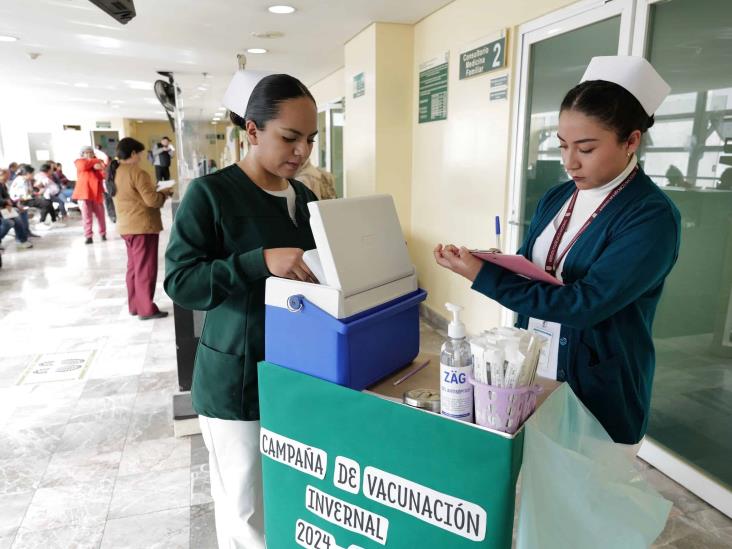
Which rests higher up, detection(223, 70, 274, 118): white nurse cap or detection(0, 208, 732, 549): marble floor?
detection(223, 70, 274, 118): white nurse cap

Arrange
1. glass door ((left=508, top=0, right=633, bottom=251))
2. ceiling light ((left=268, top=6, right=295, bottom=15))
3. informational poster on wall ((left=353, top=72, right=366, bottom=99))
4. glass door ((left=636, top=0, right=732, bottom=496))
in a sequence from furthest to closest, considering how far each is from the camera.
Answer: informational poster on wall ((left=353, top=72, right=366, bottom=99)), ceiling light ((left=268, top=6, right=295, bottom=15)), glass door ((left=508, top=0, right=633, bottom=251)), glass door ((left=636, top=0, right=732, bottom=496))

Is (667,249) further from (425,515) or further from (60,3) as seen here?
(60,3)

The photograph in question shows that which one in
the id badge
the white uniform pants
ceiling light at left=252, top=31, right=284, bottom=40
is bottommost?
the white uniform pants

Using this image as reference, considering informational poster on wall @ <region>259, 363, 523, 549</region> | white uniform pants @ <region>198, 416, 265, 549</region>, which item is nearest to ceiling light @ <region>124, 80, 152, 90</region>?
white uniform pants @ <region>198, 416, 265, 549</region>

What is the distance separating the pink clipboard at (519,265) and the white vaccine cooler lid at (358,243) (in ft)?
0.58

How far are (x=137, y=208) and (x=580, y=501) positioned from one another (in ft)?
12.9

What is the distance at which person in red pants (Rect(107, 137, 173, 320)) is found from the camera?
400 centimetres

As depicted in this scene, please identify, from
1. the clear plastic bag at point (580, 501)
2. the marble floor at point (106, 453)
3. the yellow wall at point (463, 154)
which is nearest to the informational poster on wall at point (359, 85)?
the yellow wall at point (463, 154)

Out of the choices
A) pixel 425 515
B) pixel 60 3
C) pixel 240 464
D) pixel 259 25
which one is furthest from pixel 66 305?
pixel 425 515

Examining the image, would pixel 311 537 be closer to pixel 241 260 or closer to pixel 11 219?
pixel 241 260

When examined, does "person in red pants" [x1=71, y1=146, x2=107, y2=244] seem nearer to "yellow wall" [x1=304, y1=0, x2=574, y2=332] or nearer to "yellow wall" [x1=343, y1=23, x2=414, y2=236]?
"yellow wall" [x1=304, y1=0, x2=574, y2=332]

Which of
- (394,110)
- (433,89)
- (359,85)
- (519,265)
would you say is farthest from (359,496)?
(359,85)

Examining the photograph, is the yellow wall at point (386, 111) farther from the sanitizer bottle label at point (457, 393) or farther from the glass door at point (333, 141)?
the sanitizer bottle label at point (457, 393)

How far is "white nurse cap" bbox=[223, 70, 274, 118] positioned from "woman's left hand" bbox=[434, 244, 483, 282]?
60 centimetres
